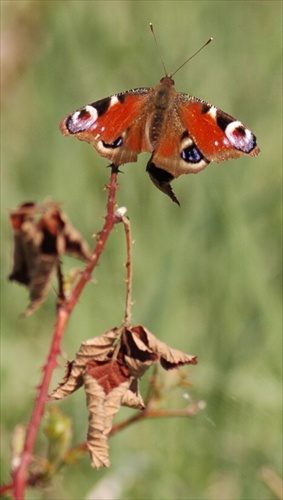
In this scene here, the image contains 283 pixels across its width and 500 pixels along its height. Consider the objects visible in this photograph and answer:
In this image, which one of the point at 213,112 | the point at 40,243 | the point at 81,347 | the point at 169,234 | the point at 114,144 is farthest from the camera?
the point at 169,234

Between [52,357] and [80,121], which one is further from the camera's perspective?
[80,121]

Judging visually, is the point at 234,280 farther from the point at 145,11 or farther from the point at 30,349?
the point at 145,11

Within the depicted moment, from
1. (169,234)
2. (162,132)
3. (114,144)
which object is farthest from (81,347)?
(169,234)

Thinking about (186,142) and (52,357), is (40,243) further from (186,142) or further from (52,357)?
(186,142)

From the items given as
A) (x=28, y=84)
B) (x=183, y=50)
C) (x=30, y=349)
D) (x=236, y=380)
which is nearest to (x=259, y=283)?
(x=236, y=380)

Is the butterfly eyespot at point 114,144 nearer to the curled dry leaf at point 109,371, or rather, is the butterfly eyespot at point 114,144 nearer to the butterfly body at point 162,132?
the butterfly body at point 162,132

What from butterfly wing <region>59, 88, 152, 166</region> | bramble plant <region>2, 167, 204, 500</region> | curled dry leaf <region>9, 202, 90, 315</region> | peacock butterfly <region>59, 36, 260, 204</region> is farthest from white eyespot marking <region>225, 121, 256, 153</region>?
curled dry leaf <region>9, 202, 90, 315</region>

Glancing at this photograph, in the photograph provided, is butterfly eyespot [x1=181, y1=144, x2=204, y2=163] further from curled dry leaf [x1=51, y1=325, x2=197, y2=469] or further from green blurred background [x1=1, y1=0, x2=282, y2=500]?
green blurred background [x1=1, y1=0, x2=282, y2=500]
